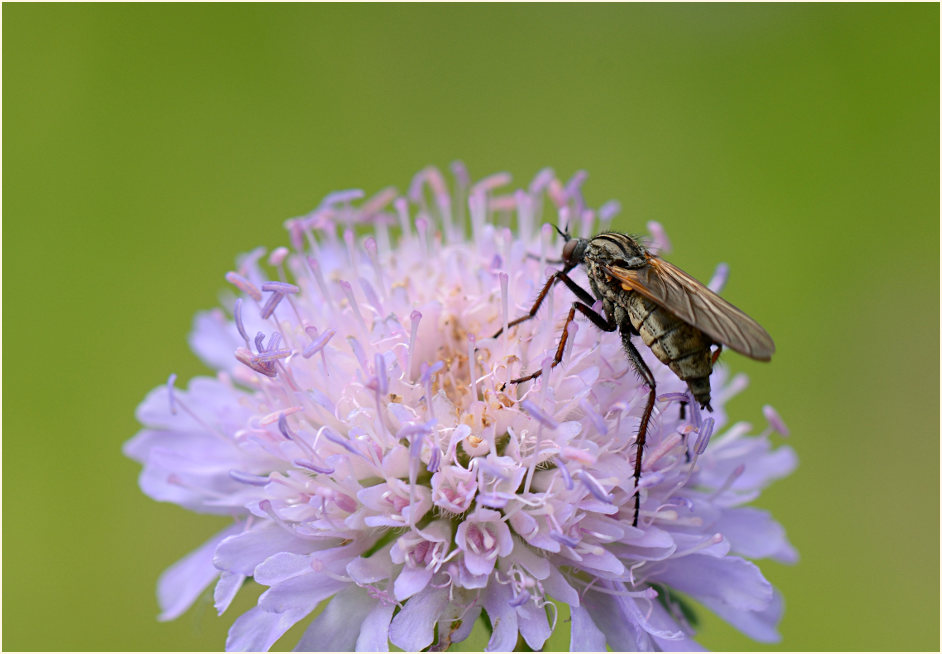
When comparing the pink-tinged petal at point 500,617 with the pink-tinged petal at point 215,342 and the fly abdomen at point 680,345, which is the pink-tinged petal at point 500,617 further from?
the pink-tinged petal at point 215,342

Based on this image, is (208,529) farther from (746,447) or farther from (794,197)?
(794,197)

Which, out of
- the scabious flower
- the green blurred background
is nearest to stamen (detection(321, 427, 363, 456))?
the scabious flower

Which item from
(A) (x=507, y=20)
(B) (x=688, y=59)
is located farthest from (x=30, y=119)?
(B) (x=688, y=59)

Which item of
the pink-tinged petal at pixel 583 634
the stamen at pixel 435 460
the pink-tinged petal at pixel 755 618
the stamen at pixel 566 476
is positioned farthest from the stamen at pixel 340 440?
the pink-tinged petal at pixel 755 618

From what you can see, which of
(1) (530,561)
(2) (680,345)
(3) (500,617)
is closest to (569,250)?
(2) (680,345)

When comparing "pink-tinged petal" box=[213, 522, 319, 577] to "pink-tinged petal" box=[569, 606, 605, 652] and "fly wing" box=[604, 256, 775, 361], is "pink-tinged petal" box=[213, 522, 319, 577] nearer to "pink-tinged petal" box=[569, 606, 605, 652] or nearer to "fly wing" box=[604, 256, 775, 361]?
"pink-tinged petal" box=[569, 606, 605, 652]

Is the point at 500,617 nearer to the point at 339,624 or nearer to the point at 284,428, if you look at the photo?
the point at 339,624
